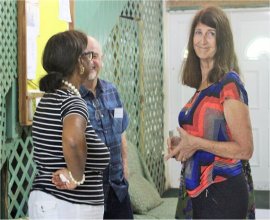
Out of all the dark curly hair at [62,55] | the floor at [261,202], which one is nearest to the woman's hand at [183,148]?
the dark curly hair at [62,55]

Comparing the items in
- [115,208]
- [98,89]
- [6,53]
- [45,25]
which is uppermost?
[45,25]

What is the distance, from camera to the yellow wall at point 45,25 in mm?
2242

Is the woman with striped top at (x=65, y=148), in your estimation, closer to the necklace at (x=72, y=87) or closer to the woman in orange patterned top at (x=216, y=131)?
the necklace at (x=72, y=87)

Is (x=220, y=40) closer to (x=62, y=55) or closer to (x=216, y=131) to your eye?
(x=216, y=131)

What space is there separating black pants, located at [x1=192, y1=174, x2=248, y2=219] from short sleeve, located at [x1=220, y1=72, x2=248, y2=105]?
22cm

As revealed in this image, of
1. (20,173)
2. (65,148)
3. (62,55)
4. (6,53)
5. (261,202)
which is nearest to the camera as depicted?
(65,148)

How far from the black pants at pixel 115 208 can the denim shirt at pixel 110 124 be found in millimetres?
20

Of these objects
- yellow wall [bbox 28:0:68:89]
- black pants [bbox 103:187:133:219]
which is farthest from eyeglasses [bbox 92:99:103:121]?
yellow wall [bbox 28:0:68:89]

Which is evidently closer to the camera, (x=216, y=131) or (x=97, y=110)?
(x=216, y=131)

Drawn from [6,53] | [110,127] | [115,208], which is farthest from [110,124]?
[6,53]

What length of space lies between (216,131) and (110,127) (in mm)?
550

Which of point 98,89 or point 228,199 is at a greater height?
point 98,89

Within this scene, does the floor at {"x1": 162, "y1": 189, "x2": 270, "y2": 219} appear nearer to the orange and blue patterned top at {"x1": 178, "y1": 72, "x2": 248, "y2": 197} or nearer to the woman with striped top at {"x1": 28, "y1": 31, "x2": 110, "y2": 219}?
the orange and blue patterned top at {"x1": 178, "y1": 72, "x2": 248, "y2": 197}

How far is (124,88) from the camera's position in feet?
11.9
